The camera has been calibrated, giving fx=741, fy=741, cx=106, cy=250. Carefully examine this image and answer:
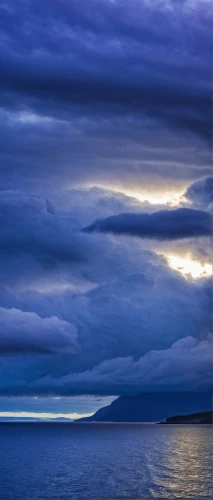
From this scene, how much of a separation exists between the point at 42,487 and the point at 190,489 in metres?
30.1

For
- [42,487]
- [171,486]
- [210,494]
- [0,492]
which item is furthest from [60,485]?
[210,494]

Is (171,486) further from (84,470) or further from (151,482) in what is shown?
(84,470)

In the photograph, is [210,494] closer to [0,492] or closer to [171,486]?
[171,486]

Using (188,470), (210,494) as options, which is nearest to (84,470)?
(188,470)

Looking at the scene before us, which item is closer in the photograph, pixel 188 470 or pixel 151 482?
pixel 151 482

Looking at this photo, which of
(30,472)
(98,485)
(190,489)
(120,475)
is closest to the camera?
(190,489)

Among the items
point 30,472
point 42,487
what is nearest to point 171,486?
point 42,487

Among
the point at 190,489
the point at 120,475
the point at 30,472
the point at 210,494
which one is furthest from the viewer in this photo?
the point at 30,472

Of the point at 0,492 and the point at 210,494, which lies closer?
the point at 210,494

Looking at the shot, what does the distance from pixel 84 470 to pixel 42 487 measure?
42.4 metres

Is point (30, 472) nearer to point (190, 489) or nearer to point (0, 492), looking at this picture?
point (0, 492)

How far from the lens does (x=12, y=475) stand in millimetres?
177250

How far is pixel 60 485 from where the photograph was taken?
486 ft

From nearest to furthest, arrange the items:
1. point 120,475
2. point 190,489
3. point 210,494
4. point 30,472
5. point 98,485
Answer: point 210,494 < point 190,489 < point 98,485 < point 120,475 < point 30,472
